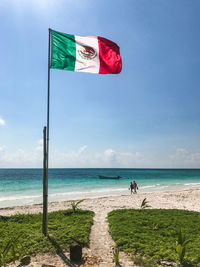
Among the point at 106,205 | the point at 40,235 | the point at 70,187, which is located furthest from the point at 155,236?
the point at 70,187

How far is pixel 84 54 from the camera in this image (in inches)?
325

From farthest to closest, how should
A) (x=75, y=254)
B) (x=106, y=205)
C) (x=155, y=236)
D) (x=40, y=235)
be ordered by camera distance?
(x=106, y=205) → (x=155, y=236) → (x=40, y=235) → (x=75, y=254)

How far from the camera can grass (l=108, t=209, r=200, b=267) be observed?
6174mm

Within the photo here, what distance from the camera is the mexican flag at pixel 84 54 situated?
7.90 metres

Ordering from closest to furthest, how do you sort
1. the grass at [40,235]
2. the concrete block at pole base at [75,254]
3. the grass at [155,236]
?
the concrete block at pole base at [75,254] < the grass at [155,236] < the grass at [40,235]

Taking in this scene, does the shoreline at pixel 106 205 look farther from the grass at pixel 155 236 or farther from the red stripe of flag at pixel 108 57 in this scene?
the red stripe of flag at pixel 108 57

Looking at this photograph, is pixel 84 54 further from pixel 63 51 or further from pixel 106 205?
pixel 106 205

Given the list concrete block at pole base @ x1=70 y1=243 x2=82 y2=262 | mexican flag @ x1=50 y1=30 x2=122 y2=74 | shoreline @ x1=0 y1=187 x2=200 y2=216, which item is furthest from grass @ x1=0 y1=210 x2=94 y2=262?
mexican flag @ x1=50 y1=30 x2=122 y2=74

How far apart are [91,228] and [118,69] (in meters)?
8.33

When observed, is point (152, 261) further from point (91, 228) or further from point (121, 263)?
point (91, 228)

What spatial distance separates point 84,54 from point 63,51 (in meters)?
0.96

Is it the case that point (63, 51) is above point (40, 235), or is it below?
above

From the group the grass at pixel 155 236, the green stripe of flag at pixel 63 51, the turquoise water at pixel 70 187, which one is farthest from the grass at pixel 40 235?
the turquoise water at pixel 70 187

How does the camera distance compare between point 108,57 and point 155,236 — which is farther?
point 108,57
